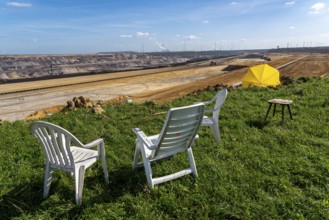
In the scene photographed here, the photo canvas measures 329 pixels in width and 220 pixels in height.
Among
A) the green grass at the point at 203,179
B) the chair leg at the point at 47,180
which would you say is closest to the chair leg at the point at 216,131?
the green grass at the point at 203,179

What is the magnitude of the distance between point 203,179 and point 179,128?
1.04 m

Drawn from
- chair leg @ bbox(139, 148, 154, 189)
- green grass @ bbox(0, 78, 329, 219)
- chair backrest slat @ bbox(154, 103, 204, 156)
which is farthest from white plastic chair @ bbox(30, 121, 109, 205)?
chair backrest slat @ bbox(154, 103, 204, 156)

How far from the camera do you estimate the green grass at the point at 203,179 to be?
3.59m

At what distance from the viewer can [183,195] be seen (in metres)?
3.88

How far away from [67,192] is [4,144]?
9.65 feet

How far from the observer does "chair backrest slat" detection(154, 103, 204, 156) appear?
11.9ft

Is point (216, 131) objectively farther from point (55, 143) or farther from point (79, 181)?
point (55, 143)

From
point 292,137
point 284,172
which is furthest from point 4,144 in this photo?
point 292,137

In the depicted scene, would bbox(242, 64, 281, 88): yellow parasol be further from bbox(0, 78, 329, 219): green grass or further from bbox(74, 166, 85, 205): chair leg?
bbox(74, 166, 85, 205): chair leg

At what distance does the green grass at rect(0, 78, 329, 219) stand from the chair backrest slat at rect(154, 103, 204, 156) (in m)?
0.63

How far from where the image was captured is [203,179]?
4289 mm

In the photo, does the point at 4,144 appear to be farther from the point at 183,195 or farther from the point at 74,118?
the point at 183,195

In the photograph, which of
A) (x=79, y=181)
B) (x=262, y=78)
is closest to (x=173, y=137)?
(x=79, y=181)

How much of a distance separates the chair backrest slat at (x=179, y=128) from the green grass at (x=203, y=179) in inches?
24.7
